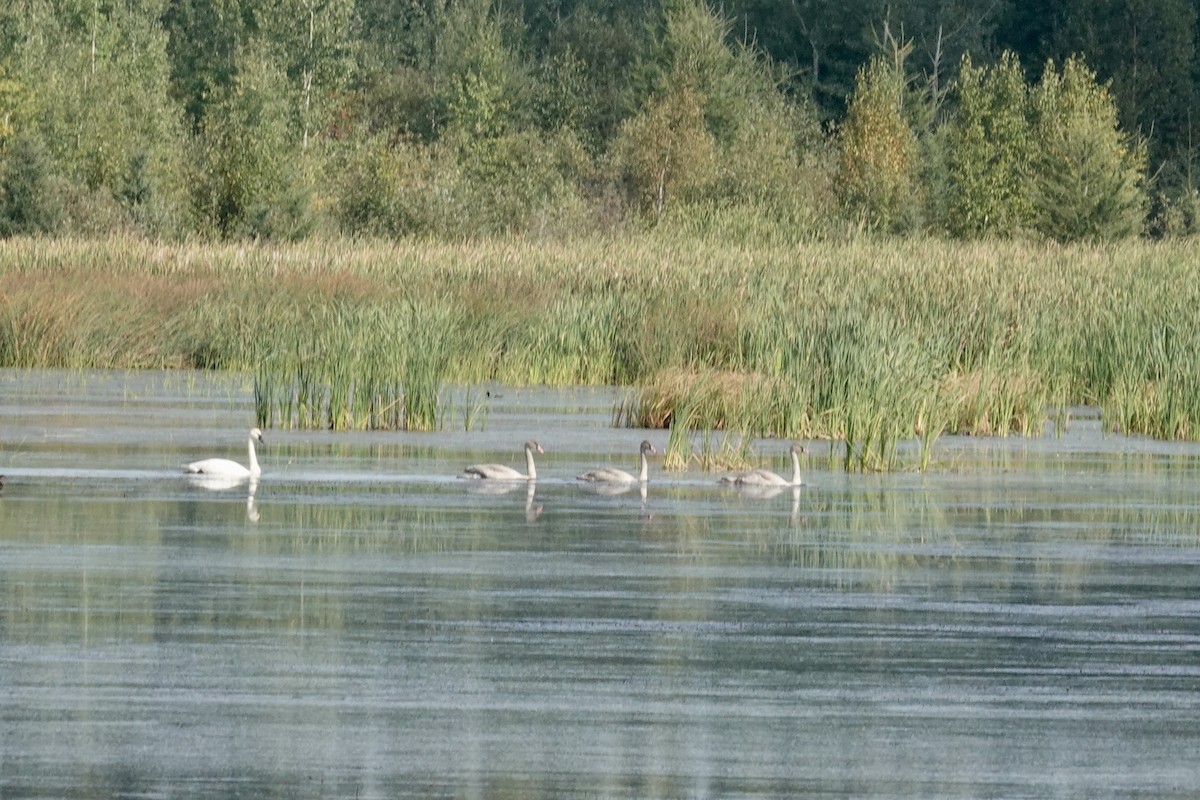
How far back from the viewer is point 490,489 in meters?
15.6

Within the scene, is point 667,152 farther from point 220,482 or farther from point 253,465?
point 220,482

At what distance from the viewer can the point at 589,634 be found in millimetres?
9820

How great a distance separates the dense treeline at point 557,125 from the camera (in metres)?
52.0

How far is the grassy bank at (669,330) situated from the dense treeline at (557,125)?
48.4 feet

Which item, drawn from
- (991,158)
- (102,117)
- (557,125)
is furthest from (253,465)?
(557,125)

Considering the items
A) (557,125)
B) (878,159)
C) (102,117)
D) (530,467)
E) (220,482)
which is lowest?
(220,482)

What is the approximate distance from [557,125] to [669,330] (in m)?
50.1

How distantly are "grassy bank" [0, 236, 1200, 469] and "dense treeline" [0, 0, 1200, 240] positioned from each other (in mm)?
14758

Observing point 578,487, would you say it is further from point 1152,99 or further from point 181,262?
point 1152,99

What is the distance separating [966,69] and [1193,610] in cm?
4944

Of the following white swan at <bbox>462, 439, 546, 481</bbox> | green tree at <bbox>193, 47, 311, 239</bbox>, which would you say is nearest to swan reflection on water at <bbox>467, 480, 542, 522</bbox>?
white swan at <bbox>462, 439, 546, 481</bbox>

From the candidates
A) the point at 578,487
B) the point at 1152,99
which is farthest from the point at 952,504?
the point at 1152,99

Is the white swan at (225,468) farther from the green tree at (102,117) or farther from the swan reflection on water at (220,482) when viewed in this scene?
the green tree at (102,117)

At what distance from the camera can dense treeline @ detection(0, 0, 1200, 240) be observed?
52.0 m
